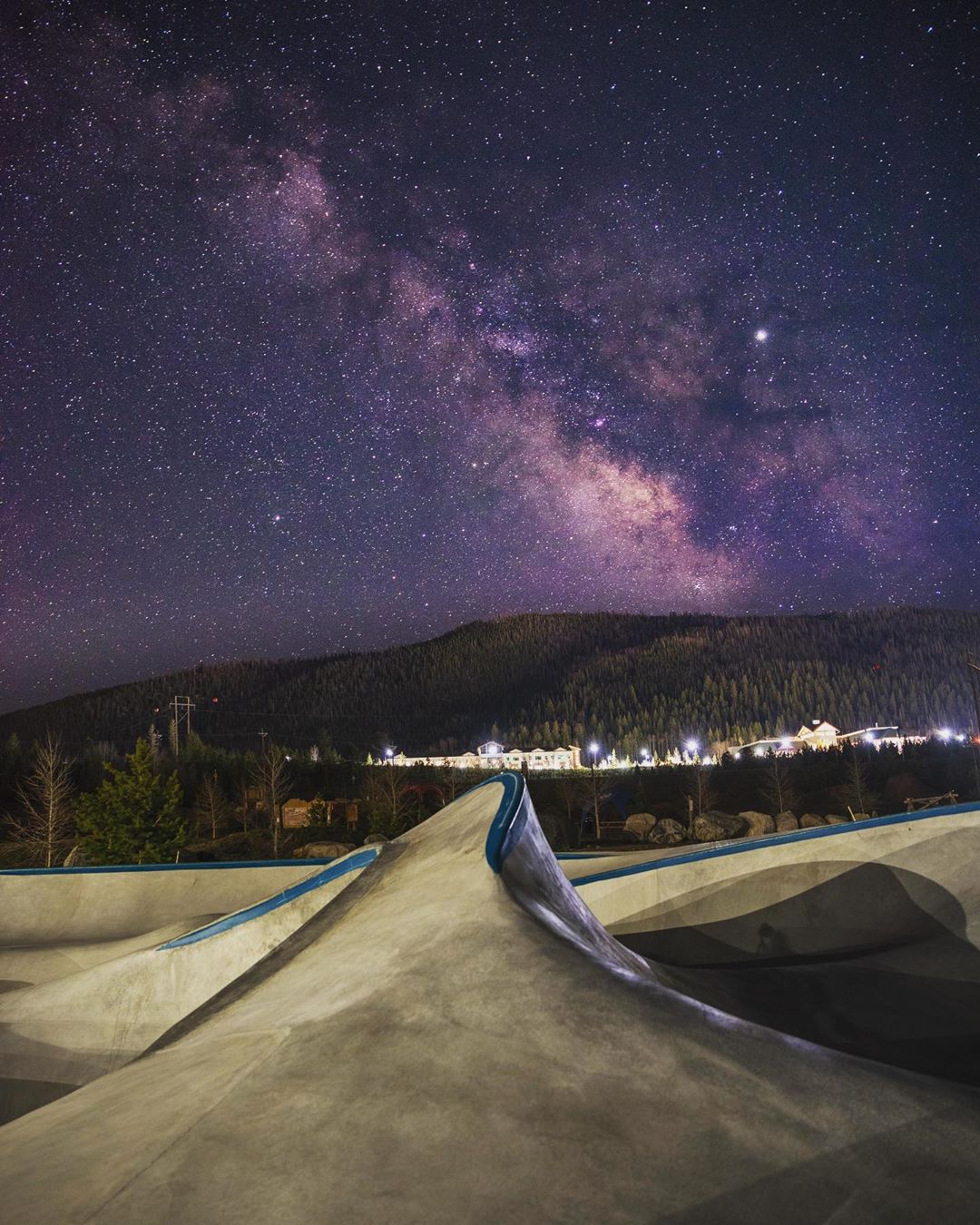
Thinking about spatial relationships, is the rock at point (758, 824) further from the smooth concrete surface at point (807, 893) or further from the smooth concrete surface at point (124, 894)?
the smooth concrete surface at point (807, 893)

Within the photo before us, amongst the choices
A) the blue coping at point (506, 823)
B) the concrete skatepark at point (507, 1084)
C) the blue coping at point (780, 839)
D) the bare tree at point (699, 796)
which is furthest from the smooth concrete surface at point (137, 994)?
the bare tree at point (699, 796)

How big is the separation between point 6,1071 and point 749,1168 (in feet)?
33.8

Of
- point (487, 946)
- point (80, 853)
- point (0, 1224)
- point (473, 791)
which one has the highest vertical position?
point (473, 791)

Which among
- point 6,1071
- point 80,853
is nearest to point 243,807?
point 80,853

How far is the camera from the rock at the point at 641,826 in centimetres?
4461

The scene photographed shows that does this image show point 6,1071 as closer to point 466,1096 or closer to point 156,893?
point 156,893

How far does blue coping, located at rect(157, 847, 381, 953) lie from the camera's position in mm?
9664

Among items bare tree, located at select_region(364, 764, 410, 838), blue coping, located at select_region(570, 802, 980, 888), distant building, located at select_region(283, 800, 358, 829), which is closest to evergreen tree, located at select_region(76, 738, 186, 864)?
bare tree, located at select_region(364, 764, 410, 838)

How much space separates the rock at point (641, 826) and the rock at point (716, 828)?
4.01m

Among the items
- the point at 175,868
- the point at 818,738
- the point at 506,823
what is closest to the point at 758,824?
the point at 175,868

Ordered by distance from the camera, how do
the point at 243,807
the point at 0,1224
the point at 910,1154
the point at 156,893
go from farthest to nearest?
the point at 243,807 < the point at 156,893 < the point at 910,1154 < the point at 0,1224

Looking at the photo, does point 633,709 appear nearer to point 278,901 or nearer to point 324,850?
point 324,850

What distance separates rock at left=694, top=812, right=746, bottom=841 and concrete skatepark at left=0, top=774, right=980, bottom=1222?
32512 millimetres

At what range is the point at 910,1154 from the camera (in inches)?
138
